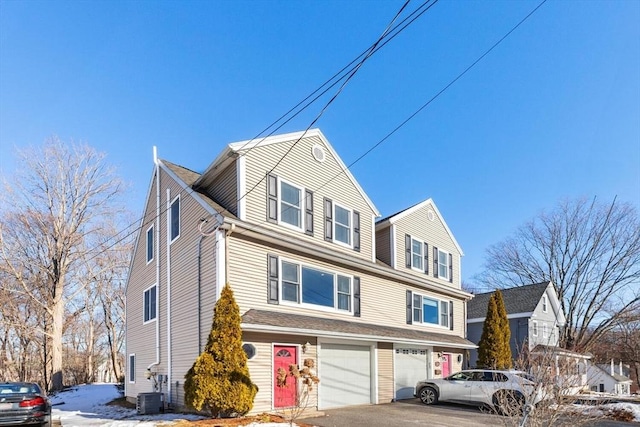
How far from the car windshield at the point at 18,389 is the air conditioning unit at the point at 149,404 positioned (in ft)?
9.20

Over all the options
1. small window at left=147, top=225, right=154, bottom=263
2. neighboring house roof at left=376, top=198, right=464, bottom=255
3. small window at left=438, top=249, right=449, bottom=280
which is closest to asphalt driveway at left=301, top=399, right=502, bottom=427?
neighboring house roof at left=376, top=198, right=464, bottom=255

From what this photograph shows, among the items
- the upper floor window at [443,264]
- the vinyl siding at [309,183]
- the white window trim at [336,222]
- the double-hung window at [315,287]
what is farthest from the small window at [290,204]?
the upper floor window at [443,264]

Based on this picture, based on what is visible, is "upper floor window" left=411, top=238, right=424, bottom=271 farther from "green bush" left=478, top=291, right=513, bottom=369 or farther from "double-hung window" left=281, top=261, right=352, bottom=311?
"double-hung window" left=281, top=261, right=352, bottom=311

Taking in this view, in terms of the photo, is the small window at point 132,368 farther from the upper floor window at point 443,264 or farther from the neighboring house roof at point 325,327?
the upper floor window at point 443,264

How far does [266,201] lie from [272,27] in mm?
4981

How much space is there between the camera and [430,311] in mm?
20750

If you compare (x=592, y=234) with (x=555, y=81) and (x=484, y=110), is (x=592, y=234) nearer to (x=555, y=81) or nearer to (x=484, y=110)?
(x=484, y=110)

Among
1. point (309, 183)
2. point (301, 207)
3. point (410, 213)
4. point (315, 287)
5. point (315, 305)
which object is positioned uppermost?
point (309, 183)

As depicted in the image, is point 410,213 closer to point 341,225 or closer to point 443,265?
point 443,265

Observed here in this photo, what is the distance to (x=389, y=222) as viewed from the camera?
62.8 feet

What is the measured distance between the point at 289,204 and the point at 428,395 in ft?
27.5

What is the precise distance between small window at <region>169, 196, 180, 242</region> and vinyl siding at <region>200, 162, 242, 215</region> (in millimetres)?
1442

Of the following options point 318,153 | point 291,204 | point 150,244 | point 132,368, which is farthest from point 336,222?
point 132,368

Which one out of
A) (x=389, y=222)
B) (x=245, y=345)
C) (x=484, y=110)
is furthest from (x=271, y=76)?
(x=389, y=222)
